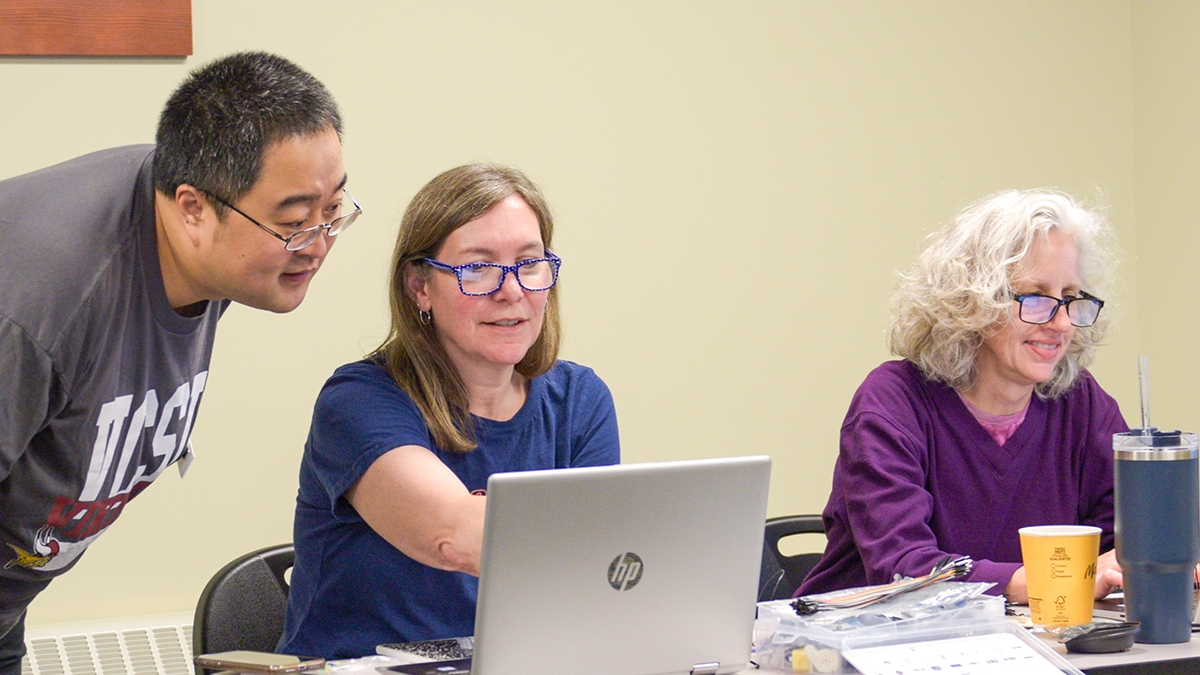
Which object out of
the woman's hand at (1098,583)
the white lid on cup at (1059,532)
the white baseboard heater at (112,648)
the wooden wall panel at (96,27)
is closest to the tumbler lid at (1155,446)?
the white lid on cup at (1059,532)

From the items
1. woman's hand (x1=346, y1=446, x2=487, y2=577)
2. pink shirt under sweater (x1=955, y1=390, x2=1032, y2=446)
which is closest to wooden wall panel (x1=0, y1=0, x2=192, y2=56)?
woman's hand (x1=346, y1=446, x2=487, y2=577)

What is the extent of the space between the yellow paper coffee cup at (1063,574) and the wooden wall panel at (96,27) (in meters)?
1.97

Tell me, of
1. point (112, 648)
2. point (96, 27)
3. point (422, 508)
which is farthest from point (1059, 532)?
point (96, 27)

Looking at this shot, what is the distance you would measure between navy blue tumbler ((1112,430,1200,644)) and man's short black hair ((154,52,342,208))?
1025 millimetres

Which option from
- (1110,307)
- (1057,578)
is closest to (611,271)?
(1110,307)

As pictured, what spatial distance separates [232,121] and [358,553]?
1.99 feet

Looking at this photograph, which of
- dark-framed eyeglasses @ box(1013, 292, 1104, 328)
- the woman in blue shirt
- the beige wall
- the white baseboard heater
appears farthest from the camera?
the beige wall

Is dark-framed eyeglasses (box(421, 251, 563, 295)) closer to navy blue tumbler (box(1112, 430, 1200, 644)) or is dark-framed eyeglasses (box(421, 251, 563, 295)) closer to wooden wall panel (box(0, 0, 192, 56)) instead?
navy blue tumbler (box(1112, 430, 1200, 644))

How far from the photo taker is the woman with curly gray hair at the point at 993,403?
182 cm

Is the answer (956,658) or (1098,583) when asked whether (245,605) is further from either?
(1098,583)

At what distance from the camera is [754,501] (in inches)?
47.1

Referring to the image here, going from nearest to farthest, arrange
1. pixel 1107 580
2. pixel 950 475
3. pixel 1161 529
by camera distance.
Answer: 1. pixel 1161 529
2. pixel 1107 580
3. pixel 950 475

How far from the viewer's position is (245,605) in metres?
1.68

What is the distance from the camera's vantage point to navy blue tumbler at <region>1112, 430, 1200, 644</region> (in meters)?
1.29
